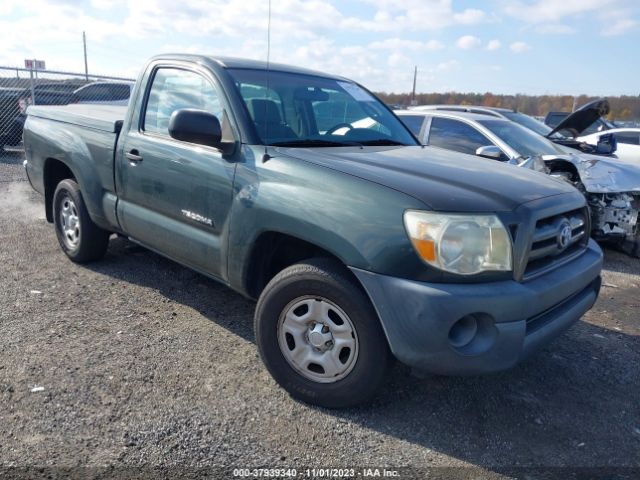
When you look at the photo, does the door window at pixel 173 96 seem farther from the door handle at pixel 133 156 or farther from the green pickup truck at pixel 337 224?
the door handle at pixel 133 156

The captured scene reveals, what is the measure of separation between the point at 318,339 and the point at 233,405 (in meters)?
0.59

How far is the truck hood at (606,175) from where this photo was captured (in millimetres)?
5742

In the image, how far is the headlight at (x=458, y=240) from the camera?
97.4 inches

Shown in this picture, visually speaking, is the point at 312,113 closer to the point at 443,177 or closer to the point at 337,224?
the point at 443,177

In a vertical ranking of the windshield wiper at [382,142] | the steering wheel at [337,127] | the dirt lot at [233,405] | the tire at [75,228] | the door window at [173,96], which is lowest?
the dirt lot at [233,405]

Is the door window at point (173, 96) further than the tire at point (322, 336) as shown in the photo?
Yes

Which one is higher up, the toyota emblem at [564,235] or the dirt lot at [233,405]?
the toyota emblem at [564,235]

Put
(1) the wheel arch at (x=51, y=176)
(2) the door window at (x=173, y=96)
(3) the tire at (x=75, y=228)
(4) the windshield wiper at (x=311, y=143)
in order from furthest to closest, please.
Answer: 1. (1) the wheel arch at (x=51, y=176)
2. (3) the tire at (x=75, y=228)
3. (2) the door window at (x=173, y=96)
4. (4) the windshield wiper at (x=311, y=143)

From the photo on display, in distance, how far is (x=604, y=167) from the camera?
5883 mm

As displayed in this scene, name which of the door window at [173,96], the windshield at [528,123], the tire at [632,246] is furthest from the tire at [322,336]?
the windshield at [528,123]

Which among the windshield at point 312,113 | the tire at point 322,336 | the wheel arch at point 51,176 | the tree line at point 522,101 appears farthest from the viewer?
the tree line at point 522,101

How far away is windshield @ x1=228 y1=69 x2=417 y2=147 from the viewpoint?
A: 3.44m

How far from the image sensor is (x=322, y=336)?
2846mm

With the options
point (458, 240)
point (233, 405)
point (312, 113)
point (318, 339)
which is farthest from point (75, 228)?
point (458, 240)
